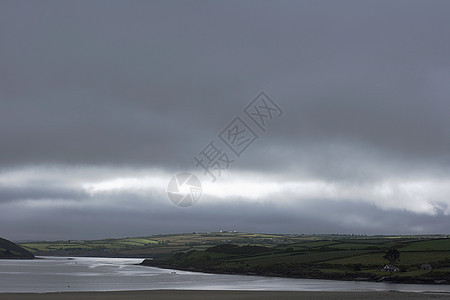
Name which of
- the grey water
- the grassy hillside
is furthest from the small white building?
the grey water

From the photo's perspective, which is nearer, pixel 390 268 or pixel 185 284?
pixel 185 284

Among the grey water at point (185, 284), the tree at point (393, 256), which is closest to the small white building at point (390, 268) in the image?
the tree at point (393, 256)

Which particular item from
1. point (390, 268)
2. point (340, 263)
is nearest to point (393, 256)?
point (390, 268)

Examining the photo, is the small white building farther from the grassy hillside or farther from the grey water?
the grey water

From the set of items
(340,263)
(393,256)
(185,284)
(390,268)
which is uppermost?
(393,256)

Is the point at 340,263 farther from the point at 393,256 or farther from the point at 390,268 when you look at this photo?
the point at 390,268

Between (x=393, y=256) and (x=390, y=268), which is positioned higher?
(x=393, y=256)

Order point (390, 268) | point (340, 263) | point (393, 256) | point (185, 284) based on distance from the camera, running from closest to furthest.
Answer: point (185, 284) < point (390, 268) < point (393, 256) < point (340, 263)

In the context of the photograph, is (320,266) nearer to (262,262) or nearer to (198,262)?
(262,262)

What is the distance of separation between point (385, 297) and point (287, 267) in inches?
2832

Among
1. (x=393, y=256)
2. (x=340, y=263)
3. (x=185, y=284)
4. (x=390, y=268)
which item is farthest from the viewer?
(x=340, y=263)

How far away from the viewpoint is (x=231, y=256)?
187250 millimetres

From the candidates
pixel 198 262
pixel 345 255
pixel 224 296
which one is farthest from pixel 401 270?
Answer: pixel 198 262

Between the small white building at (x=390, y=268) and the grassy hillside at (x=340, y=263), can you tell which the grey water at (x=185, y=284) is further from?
the small white building at (x=390, y=268)
